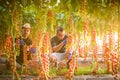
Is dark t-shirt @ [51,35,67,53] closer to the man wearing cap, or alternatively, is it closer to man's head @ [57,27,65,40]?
man's head @ [57,27,65,40]

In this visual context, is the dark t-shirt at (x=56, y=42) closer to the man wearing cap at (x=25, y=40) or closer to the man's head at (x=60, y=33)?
the man's head at (x=60, y=33)

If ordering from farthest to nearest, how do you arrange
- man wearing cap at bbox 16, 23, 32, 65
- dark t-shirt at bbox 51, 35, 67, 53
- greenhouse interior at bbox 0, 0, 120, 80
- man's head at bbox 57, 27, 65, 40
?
dark t-shirt at bbox 51, 35, 67, 53 < man's head at bbox 57, 27, 65, 40 < man wearing cap at bbox 16, 23, 32, 65 < greenhouse interior at bbox 0, 0, 120, 80

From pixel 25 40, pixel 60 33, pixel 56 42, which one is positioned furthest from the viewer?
pixel 56 42

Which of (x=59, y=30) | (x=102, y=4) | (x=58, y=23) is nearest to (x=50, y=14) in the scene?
(x=102, y=4)

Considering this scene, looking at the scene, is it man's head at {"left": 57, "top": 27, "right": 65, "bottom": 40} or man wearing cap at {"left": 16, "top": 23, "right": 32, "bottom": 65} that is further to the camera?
man's head at {"left": 57, "top": 27, "right": 65, "bottom": 40}

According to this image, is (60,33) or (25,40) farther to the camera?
(60,33)

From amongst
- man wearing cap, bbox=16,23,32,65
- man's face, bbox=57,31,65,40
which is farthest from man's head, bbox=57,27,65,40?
man wearing cap, bbox=16,23,32,65

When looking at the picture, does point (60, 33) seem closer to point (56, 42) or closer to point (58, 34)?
point (58, 34)

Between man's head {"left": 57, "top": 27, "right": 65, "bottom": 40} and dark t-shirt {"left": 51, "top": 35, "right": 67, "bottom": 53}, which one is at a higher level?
man's head {"left": 57, "top": 27, "right": 65, "bottom": 40}

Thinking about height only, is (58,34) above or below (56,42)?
above

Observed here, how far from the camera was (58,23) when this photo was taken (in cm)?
687

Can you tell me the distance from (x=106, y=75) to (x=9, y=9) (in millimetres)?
2746

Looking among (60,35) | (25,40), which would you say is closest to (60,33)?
(60,35)

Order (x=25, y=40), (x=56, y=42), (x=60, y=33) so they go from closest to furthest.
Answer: (x=25, y=40), (x=60, y=33), (x=56, y=42)
